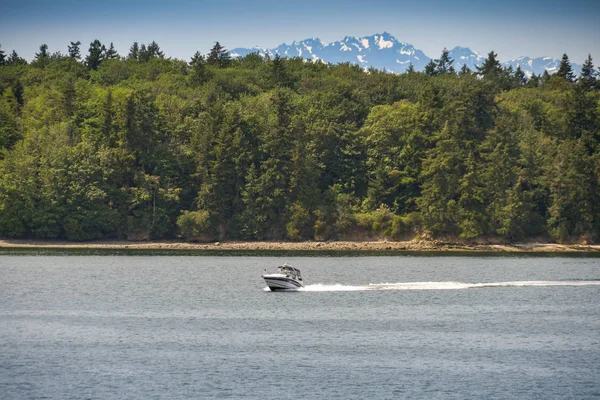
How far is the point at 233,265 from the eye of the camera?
93250 mm

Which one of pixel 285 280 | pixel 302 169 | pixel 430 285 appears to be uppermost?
pixel 302 169

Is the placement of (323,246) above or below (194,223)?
below

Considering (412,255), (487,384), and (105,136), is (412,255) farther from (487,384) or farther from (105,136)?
(487,384)

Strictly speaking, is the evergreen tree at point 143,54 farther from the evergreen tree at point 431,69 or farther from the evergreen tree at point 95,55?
the evergreen tree at point 431,69

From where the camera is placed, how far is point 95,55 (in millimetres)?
183000

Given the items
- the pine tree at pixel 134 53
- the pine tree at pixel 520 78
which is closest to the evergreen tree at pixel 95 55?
the pine tree at pixel 134 53

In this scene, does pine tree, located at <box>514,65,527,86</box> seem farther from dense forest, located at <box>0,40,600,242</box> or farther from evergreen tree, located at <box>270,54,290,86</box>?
evergreen tree, located at <box>270,54,290,86</box>

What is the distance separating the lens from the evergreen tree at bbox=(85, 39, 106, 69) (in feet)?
597

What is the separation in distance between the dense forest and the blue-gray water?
31321 mm

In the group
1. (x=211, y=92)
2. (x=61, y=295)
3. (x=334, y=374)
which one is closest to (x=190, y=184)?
(x=211, y=92)

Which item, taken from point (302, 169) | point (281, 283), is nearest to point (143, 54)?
point (302, 169)

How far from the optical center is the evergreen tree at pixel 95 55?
18200 centimetres

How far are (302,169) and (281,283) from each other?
51383 mm

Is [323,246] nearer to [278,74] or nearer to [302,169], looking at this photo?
[302,169]
